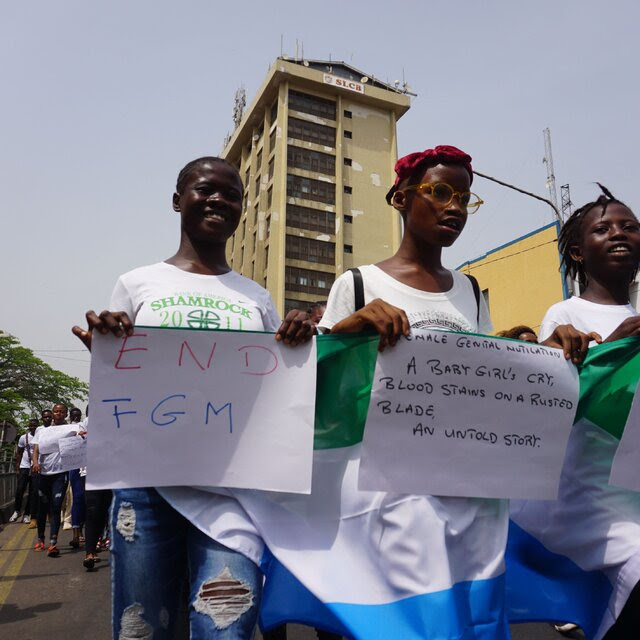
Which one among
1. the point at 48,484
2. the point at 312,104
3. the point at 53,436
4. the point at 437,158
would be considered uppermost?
the point at 312,104

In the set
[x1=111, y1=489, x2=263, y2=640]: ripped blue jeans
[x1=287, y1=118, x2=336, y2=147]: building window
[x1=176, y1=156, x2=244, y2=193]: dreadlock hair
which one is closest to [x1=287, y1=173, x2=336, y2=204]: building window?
[x1=287, y1=118, x2=336, y2=147]: building window

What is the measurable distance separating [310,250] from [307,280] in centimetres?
205

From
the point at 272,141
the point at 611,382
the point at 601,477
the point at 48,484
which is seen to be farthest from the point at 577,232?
the point at 272,141

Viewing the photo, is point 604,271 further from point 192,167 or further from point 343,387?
point 192,167

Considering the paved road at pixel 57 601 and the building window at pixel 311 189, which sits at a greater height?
the building window at pixel 311 189

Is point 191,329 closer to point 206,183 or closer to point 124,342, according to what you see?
point 124,342

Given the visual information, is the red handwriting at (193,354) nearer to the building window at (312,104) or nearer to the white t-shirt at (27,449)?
the white t-shirt at (27,449)

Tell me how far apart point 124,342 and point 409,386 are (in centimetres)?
92

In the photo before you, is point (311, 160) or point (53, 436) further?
point (311, 160)

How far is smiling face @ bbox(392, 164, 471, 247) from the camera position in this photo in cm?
226

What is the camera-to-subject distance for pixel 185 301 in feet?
7.28

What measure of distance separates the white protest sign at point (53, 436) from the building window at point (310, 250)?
33553 mm

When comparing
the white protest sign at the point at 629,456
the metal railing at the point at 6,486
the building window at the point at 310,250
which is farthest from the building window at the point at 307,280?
the white protest sign at the point at 629,456

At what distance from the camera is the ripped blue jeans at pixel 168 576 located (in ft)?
5.96
